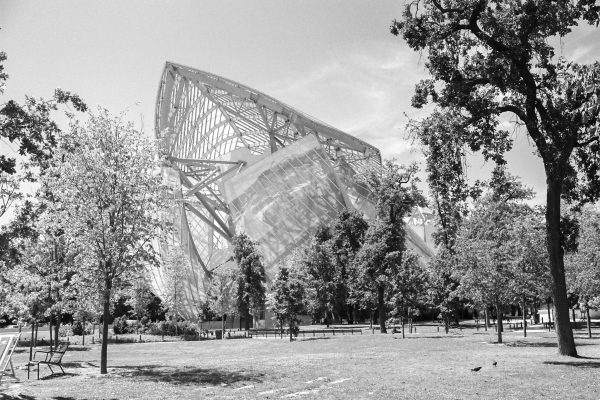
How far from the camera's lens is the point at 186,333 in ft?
144

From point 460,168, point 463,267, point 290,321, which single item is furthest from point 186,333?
point 460,168

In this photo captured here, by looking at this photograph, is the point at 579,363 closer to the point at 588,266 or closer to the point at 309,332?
the point at 588,266

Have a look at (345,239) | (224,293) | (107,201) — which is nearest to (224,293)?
(224,293)

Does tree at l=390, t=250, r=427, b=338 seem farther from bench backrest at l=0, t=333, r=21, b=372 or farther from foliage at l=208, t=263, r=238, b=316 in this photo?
bench backrest at l=0, t=333, r=21, b=372

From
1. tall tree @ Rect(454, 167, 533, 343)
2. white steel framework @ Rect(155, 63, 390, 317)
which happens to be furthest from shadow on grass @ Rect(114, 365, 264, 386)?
white steel framework @ Rect(155, 63, 390, 317)

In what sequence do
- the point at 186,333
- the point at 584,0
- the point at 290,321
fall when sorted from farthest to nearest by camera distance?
the point at 186,333 < the point at 290,321 < the point at 584,0

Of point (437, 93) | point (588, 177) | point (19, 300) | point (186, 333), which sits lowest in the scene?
point (186, 333)

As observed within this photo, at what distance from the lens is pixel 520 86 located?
17.9 metres

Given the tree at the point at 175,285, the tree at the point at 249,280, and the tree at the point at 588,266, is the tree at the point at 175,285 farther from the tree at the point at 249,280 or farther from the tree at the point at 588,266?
the tree at the point at 588,266

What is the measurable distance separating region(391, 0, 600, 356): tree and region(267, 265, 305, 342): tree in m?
21.3

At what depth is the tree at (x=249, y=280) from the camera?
51.1m

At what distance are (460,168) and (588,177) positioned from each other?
15.3 feet

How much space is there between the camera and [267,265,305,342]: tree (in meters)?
36.9

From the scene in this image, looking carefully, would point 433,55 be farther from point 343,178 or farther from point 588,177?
point 343,178
